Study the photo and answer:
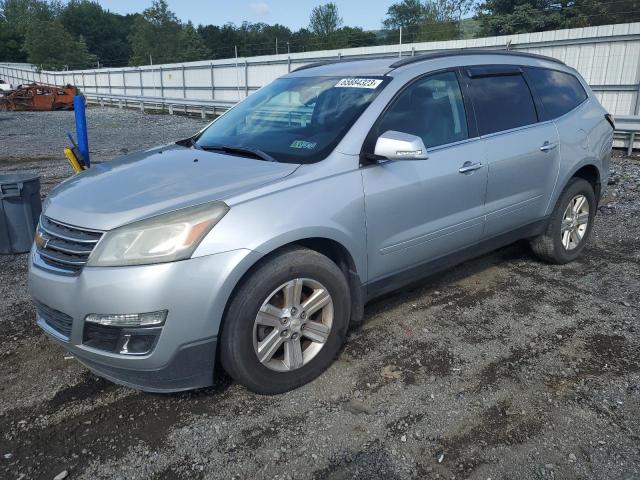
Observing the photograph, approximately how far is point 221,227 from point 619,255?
4.45m

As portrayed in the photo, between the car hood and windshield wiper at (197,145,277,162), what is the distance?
0.07m

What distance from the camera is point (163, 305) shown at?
8.31ft

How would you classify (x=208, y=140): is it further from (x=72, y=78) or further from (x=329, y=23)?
(x=329, y=23)

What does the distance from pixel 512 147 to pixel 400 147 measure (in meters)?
1.49

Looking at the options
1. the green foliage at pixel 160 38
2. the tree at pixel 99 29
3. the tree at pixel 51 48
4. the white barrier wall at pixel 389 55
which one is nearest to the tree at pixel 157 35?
the green foliage at pixel 160 38

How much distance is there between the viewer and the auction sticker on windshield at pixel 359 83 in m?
3.53

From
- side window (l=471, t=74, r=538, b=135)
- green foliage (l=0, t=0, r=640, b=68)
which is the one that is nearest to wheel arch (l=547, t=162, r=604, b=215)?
side window (l=471, t=74, r=538, b=135)

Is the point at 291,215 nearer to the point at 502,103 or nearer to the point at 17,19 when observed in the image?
the point at 502,103

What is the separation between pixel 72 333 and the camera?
8.87 ft

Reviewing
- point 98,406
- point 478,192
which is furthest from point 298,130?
point 98,406

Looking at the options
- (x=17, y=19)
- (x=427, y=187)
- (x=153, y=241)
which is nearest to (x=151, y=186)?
(x=153, y=241)

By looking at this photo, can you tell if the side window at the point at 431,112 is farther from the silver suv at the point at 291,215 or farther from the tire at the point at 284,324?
the tire at the point at 284,324

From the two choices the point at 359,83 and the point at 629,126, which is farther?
the point at 629,126

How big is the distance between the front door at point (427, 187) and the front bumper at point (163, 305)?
989 mm
